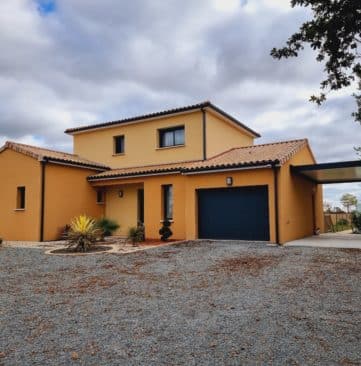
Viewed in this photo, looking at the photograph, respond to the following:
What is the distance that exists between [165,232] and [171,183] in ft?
8.36

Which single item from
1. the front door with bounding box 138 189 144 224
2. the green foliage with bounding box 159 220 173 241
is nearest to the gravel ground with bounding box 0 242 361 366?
the green foliage with bounding box 159 220 173 241

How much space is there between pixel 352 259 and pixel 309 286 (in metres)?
4.08

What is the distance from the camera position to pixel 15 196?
56.1ft

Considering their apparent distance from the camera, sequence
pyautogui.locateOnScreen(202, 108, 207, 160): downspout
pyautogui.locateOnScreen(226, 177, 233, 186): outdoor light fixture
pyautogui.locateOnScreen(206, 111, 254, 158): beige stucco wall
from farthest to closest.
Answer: pyautogui.locateOnScreen(206, 111, 254, 158): beige stucco wall < pyautogui.locateOnScreen(202, 108, 207, 160): downspout < pyautogui.locateOnScreen(226, 177, 233, 186): outdoor light fixture

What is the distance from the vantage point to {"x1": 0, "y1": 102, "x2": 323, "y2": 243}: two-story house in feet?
47.4

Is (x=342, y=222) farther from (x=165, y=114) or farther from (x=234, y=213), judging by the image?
(x=165, y=114)

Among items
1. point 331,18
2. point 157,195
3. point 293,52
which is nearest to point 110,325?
point 293,52

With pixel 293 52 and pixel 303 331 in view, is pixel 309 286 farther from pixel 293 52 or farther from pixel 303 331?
pixel 293 52

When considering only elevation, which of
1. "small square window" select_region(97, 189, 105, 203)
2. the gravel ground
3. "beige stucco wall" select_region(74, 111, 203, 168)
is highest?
"beige stucco wall" select_region(74, 111, 203, 168)

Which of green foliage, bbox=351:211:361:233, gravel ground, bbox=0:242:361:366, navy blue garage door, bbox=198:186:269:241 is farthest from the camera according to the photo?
green foliage, bbox=351:211:361:233

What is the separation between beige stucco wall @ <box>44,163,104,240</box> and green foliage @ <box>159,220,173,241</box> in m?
5.24

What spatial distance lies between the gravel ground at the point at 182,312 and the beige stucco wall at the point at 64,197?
6.64 metres

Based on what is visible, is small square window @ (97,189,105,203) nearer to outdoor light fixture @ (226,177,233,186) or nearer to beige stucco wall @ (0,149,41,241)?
beige stucco wall @ (0,149,41,241)

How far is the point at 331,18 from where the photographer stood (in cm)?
504
